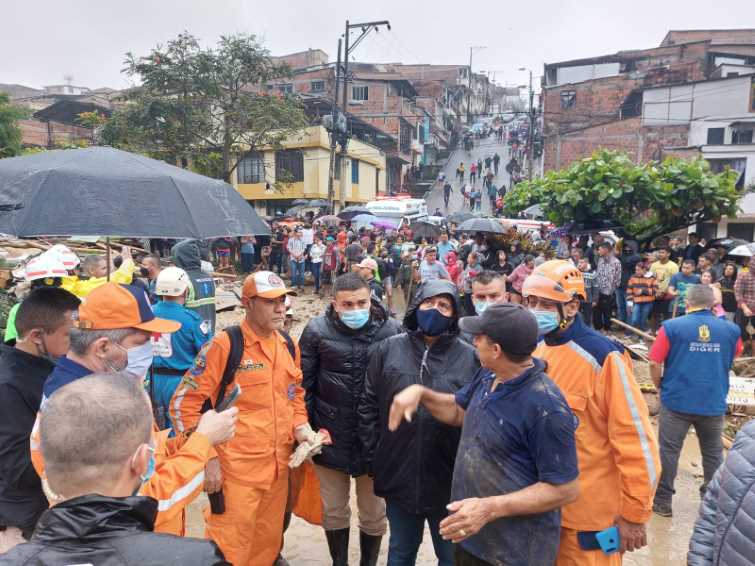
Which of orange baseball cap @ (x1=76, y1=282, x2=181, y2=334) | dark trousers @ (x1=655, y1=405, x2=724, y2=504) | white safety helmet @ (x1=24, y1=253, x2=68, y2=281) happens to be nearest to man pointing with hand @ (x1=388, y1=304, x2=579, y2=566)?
orange baseball cap @ (x1=76, y1=282, x2=181, y2=334)

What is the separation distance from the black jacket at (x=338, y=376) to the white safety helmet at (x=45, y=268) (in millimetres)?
1991

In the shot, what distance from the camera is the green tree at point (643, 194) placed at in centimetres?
1155

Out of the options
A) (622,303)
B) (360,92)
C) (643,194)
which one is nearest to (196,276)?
(622,303)

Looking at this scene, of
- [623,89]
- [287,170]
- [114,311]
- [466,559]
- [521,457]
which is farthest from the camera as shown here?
[623,89]

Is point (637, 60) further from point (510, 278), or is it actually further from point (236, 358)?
point (236, 358)

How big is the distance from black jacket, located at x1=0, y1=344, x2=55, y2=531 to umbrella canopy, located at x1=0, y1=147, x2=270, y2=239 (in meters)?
0.73

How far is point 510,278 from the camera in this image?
32.5 ft

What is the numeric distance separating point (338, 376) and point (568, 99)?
41.6 m

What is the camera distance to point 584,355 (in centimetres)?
256

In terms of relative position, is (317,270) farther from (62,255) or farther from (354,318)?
(354,318)

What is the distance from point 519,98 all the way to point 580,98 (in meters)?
64.2

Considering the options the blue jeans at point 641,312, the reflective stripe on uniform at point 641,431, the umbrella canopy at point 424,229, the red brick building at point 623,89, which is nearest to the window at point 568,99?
the red brick building at point 623,89

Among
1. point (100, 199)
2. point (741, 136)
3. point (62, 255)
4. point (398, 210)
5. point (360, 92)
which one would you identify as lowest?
point (62, 255)

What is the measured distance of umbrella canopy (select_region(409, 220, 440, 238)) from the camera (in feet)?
66.3
